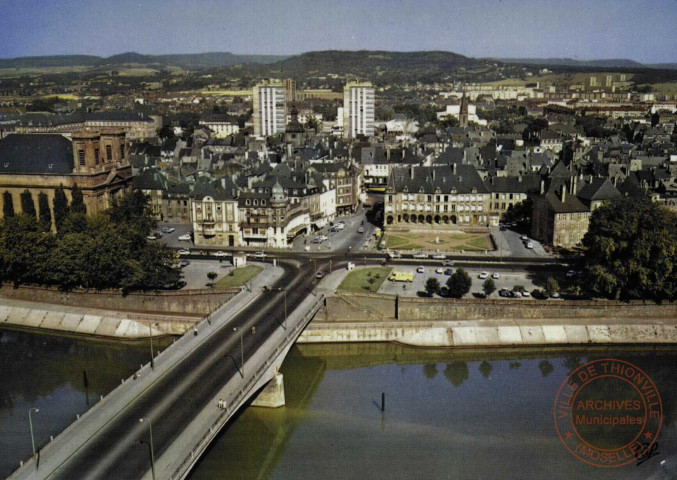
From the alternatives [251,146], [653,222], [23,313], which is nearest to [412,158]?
[251,146]

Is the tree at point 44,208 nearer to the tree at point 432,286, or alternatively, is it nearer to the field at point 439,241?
the field at point 439,241

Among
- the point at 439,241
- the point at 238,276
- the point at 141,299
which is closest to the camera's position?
the point at 141,299

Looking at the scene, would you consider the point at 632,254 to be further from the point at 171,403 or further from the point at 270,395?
the point at 171,403

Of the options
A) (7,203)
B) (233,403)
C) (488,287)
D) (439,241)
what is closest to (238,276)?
(488,287)

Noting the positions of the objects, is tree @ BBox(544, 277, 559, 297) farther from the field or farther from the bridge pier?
the bridge pier

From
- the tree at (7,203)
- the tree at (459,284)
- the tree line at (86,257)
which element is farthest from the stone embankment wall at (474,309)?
the tree at (7,203)

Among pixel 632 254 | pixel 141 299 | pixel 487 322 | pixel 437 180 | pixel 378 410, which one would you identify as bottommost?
pixel 378 410

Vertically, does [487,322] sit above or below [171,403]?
below
